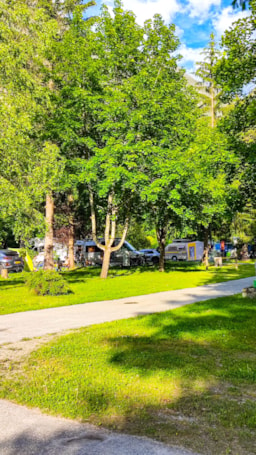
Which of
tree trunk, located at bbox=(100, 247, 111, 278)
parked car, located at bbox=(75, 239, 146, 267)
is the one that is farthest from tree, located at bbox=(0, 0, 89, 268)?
parked car, located at bbox=(75, 239, 146, 267)

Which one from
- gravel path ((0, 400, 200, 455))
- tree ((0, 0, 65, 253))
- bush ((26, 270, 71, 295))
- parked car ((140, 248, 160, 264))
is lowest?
gravel path ((0, 400, 200, 455))

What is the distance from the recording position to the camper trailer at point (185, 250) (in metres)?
47.0

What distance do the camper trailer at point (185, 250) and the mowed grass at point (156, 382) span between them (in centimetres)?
3952

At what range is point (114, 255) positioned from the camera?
119 ft

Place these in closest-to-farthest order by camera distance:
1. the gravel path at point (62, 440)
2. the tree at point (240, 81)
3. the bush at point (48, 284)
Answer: the gravel path at point (62, 440) → the bush at point (48, 284) → the tree at point (240, 81)

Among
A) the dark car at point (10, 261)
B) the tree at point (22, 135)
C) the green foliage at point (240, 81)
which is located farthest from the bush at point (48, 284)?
the dark car at point (10, 261)

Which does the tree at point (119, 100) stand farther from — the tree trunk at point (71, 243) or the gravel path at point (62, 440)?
the gravel path at point (62, 440)

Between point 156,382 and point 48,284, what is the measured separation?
392 inches

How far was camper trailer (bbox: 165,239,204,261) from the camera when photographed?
47.0 m

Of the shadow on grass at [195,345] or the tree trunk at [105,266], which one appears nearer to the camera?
the shadow on grass at [195,345]

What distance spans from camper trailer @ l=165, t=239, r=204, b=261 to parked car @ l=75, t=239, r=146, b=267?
439 inches

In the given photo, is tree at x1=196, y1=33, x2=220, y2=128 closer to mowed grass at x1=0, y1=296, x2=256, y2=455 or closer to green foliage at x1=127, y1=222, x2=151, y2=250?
green foliage at x1=127, y1=222, x2=151, y2=250

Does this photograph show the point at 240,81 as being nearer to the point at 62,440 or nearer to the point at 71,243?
the point at 62,440

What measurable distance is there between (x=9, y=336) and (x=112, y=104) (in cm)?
1448
